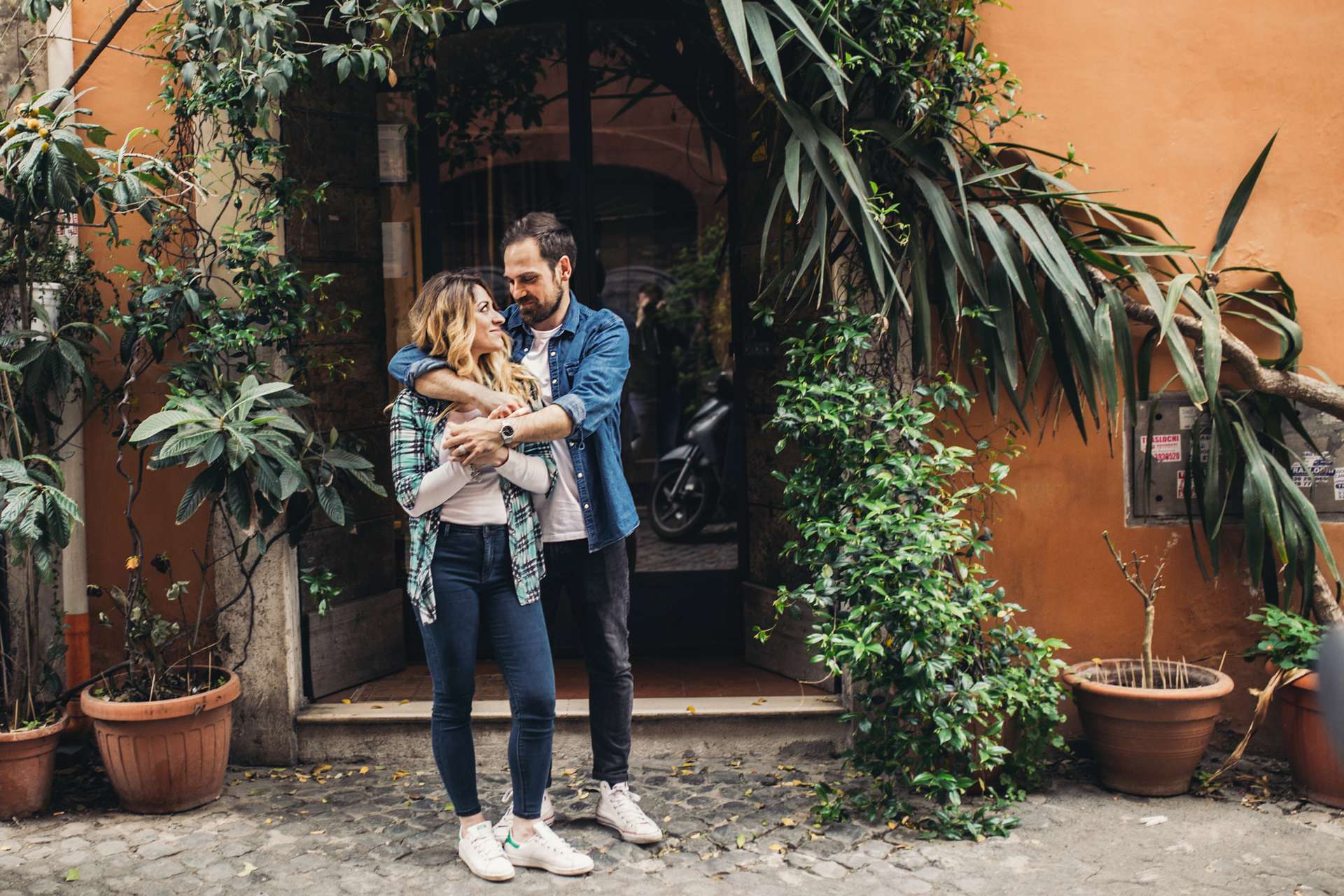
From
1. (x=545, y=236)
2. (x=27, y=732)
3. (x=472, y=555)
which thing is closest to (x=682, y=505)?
(x=545, y=236)

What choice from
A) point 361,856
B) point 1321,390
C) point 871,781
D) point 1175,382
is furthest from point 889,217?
point 361,856

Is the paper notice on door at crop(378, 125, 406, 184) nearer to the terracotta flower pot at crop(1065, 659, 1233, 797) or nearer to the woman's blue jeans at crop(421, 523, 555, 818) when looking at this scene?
the woman's blue jeans at crop(421, 523, 555, 818)

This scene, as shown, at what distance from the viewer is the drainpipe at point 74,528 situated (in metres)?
4.54

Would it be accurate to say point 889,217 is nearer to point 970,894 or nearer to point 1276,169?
point 1276,169

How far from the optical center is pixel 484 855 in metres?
3.54

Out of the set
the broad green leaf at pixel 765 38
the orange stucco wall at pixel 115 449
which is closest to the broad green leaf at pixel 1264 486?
the broad green leaf at pixel 765 38

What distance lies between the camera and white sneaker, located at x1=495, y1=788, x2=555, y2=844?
3678 millimetres

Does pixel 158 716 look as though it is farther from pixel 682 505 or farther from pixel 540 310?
pixel 682 505

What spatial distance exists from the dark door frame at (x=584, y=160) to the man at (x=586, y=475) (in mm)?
1556

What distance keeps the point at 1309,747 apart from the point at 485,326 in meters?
3.15

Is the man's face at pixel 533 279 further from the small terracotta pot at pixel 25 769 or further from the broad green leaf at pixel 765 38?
the small terracotta pot at pixel 25 769

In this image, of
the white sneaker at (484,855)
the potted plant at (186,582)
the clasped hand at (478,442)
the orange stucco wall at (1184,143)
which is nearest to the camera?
the clasped hand at (478,442)

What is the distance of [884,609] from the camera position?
12.5 feet

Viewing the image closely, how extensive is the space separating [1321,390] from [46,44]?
16.1ft
